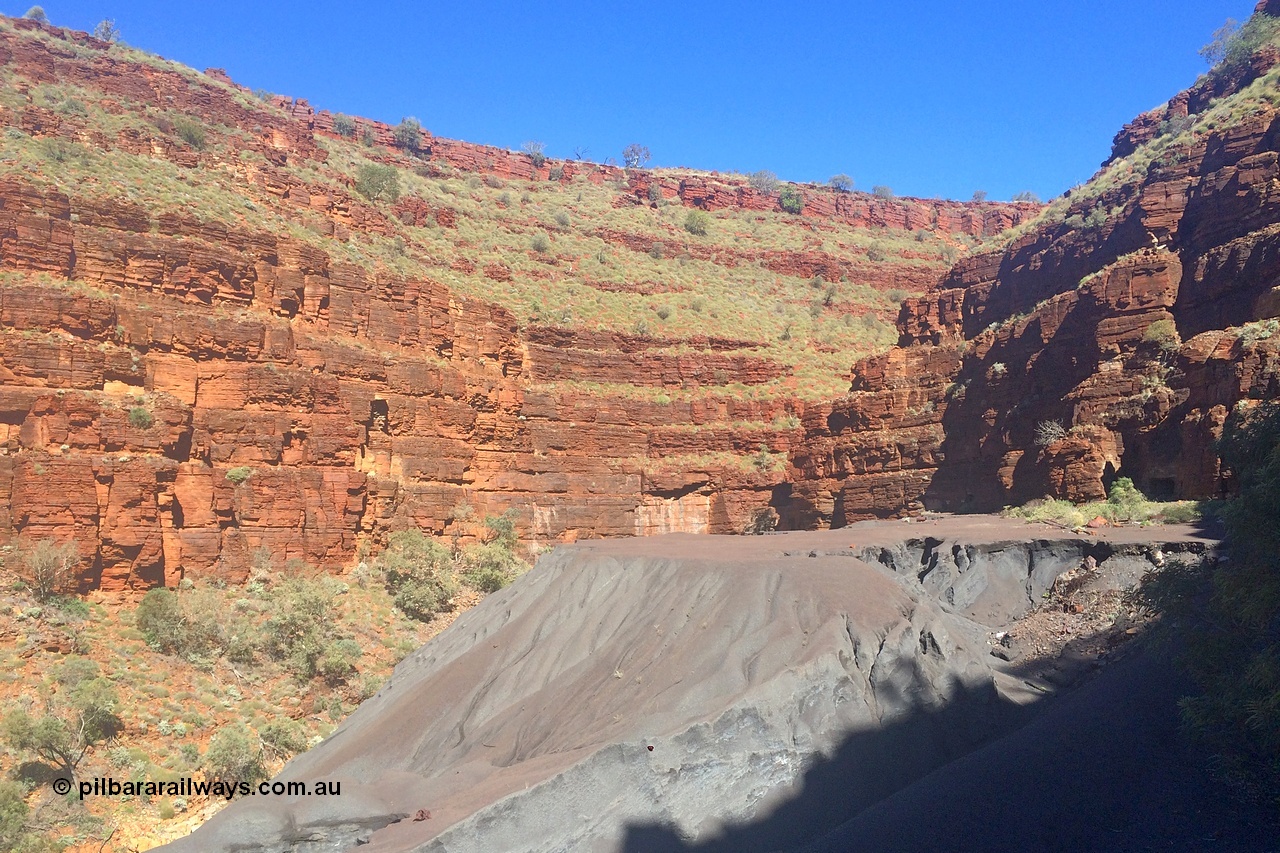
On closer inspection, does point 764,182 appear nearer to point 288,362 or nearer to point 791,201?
point 791,201

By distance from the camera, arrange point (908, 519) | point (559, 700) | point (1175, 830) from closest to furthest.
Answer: point (1175, 830) < point (559, 700) < point (908, 519)

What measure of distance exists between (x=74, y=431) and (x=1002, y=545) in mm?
21963

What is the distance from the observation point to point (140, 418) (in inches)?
899

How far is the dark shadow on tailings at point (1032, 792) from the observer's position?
9.86 metres

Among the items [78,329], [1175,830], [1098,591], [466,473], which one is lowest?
[1175,830]

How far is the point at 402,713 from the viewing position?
18.4 metres

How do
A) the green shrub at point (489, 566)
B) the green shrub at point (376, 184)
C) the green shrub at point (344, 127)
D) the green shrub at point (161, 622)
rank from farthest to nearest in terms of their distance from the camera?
the green shrub at point (344, 127) < the green shrub at point (376, 184) < the green shrub at point (489, 566) < the green shrub at point (161, 622)

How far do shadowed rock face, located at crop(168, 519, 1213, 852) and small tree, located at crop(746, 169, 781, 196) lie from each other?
215 feet

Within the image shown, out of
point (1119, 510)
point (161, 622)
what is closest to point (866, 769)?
point (1119, 510)

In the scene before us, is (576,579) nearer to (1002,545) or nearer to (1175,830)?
(1002,545)

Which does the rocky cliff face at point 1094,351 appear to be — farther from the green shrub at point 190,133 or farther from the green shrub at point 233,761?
the green shrub at point 190,133

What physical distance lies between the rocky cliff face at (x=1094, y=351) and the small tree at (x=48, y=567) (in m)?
25.7

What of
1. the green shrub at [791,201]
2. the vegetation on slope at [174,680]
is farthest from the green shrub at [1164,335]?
the green shrub at [791,201]

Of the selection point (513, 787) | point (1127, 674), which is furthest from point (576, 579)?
point (1127, 674)
